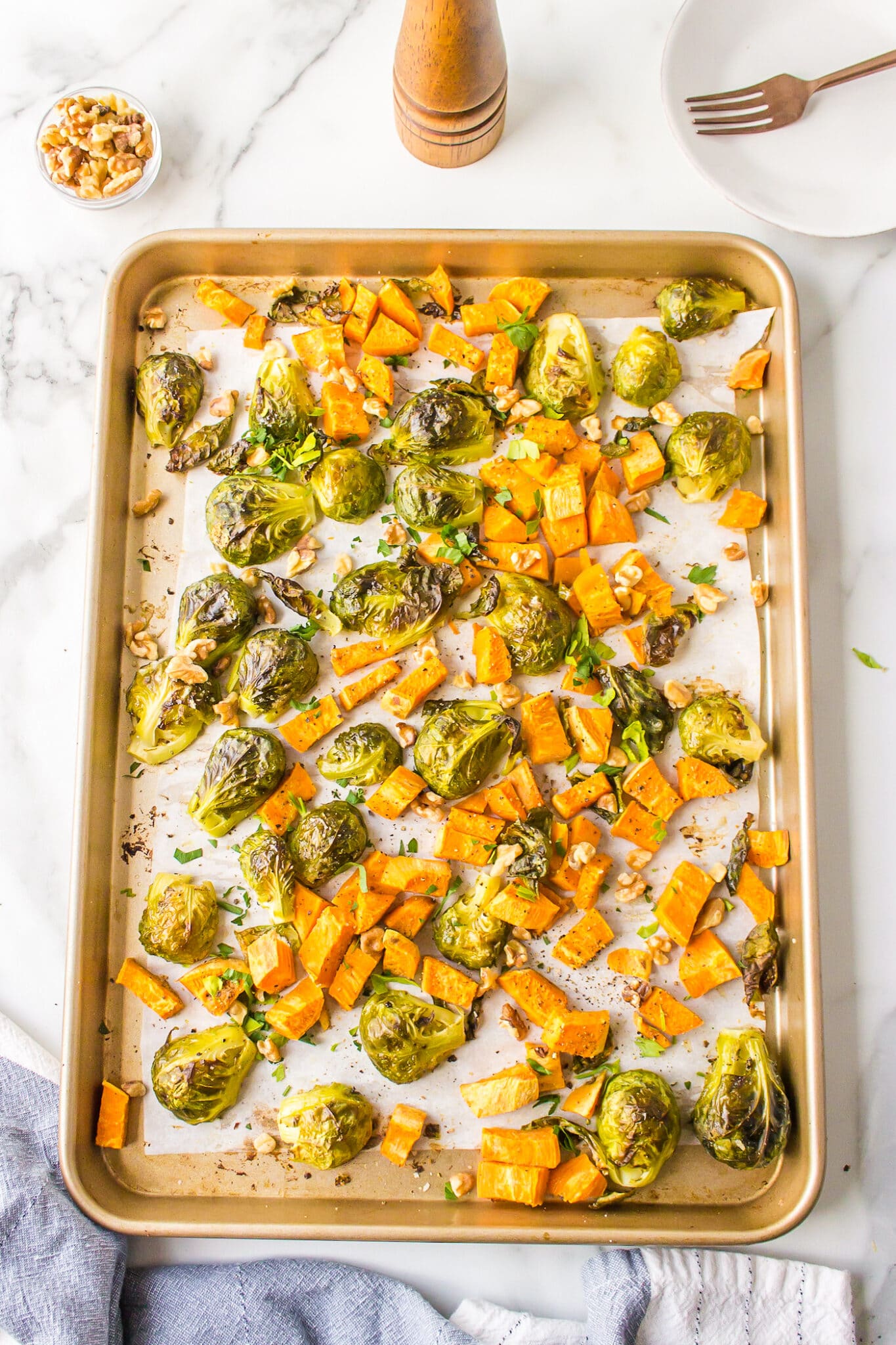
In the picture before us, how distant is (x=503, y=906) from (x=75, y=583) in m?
1.97

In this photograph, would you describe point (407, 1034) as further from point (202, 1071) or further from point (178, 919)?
point (178, 919)

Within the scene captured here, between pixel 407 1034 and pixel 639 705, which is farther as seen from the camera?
pixel 639 705

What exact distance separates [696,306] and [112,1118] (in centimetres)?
344

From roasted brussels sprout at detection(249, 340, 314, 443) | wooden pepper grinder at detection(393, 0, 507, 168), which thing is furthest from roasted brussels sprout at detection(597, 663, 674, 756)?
wooden pepper grinder at detection(393, 0, 507, 168)

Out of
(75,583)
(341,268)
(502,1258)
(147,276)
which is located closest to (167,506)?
→ (75,583)

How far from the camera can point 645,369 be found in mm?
3699

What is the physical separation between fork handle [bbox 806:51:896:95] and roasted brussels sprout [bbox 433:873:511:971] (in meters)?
3.05

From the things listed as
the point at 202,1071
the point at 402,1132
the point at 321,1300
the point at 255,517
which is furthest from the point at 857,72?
the point at 321,1300

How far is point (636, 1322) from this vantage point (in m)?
3.55

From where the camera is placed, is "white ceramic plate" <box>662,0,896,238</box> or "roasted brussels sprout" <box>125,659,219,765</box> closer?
"roasted brussels sprout" <box>125,659,219,765</box>

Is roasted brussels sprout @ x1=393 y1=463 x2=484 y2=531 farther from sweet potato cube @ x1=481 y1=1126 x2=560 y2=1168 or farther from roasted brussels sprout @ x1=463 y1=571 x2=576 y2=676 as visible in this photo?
sweet potato cube @ x1=481 y1=1126 x2=560 y2=1168

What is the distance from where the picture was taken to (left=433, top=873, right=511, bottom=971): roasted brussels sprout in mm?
3574

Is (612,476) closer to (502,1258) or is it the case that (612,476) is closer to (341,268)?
(341,268)

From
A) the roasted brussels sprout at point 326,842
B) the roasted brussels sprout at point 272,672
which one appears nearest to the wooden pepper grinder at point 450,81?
the roasted brussels sprout at point 272,672
